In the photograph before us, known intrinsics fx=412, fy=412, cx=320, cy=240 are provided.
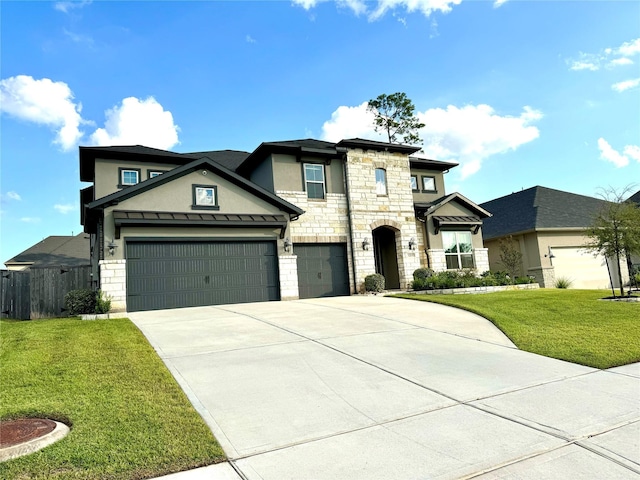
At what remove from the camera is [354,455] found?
12.0ft

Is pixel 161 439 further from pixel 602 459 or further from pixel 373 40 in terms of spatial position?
pixel 373 40

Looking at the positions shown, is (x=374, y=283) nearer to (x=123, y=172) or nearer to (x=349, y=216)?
(x=349, y=216)

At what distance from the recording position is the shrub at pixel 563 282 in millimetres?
22975

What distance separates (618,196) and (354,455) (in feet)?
53.8

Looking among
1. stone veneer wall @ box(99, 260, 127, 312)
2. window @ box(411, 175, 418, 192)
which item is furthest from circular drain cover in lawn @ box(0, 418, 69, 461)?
window @ box(411, 175, 418, 192)

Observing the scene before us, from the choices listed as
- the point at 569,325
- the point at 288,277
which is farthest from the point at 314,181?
the point at 569,325

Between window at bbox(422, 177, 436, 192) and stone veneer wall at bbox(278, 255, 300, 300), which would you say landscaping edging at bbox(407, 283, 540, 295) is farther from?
window at bbox(422, 177, 436, 192)

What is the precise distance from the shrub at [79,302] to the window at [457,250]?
1591 cm

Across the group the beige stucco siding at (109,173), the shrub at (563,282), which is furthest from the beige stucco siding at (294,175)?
the shrub at (563,282)

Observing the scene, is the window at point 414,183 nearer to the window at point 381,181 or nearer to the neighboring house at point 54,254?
the window at point 381,181

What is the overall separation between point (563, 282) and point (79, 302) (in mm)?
23616

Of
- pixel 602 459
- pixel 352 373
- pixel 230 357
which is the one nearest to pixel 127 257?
pixel 230 357

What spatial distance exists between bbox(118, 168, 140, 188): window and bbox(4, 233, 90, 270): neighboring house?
17415 mm

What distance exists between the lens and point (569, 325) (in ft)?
31.7
